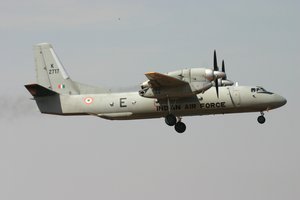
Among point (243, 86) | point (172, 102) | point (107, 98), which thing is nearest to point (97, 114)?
point (107, 98)

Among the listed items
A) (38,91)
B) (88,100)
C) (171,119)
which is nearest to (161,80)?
(171,119)

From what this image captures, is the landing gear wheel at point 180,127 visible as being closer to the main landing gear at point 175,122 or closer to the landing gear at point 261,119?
the main landing gear at point 175,122

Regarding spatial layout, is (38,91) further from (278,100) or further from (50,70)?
(278,100)

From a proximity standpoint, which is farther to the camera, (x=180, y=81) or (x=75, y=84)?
(x=75, y=84)

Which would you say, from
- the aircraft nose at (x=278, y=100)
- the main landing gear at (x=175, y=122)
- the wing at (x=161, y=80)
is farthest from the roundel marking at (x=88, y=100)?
the aircraft nose at (x=278, y=100)

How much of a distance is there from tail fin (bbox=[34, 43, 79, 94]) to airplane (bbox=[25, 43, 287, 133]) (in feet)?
1.12

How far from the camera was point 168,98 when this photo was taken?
43969mm

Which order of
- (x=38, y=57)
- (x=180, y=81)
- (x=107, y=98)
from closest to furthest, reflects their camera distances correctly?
(x=180, y=81), (x=107, y=98), (x=38, y=57)

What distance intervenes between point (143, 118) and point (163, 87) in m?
3.21

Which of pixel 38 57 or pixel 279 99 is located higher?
pixel 38 57

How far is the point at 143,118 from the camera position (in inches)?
1794

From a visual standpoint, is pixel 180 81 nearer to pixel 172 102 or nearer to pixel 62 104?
pixel 172 102

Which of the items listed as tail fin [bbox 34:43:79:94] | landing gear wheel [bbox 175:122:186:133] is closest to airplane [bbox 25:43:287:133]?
landing gear wheel [bbox 175:122:186:133]

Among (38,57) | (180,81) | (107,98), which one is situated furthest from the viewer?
(38,57)
